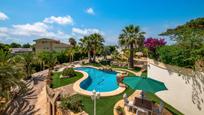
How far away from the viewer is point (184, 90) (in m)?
10.5

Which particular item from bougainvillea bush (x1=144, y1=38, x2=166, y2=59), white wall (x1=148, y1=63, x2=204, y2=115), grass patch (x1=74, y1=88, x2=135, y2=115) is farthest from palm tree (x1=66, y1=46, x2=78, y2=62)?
white wall (x1=148, y1=63, x2=204, y2=115)

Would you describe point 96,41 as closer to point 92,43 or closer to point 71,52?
point 92,43

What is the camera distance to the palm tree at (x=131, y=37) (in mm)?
28384

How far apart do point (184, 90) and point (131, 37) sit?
19092 mm

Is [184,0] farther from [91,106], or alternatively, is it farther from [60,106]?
[60,106]

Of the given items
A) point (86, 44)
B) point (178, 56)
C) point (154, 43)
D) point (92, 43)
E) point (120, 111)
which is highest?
point (92, 43)

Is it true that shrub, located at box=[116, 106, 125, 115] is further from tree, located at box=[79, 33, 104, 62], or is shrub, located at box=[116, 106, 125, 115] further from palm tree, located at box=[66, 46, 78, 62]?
palm tree, located at box=[66, 46, 78, 62]

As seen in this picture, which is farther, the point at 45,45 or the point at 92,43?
the point at 45,45

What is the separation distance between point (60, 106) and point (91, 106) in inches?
102

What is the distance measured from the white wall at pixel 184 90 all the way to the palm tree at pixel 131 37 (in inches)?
596

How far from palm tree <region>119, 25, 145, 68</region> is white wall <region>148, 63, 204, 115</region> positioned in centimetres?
1514

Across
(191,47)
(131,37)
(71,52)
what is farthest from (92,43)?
(191,47)

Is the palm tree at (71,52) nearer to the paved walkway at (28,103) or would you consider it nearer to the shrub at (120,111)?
the paved walkway at (28,103)

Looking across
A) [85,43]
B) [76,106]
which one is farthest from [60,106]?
[85,43]
